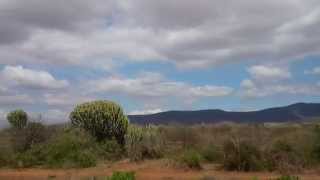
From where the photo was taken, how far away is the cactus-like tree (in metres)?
34.7

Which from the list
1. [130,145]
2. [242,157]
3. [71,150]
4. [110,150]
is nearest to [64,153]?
[71,150]

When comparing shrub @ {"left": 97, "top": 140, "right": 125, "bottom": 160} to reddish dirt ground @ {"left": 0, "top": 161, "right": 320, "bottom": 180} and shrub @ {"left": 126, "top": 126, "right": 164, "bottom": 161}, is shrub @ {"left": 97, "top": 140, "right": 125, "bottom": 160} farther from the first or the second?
reddish dirt ground @ {"left": 0, "top": 161, "right": 320, "bottom": 180}

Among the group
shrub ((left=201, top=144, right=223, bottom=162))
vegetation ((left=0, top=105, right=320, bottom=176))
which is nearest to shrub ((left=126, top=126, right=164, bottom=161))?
vegetation ((left=0, top=105, right=320, bottom=176))

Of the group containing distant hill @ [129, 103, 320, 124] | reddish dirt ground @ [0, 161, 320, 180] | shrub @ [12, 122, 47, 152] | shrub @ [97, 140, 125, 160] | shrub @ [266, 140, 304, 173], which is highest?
distant hill @ [129, 103, 320, 124]

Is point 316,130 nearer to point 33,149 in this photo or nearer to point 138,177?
point 138,177

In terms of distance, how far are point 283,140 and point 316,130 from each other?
166 centimetres

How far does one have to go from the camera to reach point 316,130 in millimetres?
29781

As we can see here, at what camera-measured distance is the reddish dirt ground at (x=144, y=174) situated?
2377cm

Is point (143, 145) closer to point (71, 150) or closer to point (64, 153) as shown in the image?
point (71, 150)

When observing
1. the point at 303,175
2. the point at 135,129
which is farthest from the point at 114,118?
the point at 303,175

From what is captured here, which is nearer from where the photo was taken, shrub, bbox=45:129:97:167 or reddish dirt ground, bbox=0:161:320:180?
reddish dirt ground, bbox=0:161:320:180

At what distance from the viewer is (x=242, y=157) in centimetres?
2680

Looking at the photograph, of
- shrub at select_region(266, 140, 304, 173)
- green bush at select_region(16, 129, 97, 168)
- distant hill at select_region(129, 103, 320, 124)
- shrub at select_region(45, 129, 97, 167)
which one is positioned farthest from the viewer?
distant hill at select_region(129, 103, 320, 124)

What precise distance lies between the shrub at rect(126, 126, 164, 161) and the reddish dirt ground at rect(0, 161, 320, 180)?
87.8 inches
